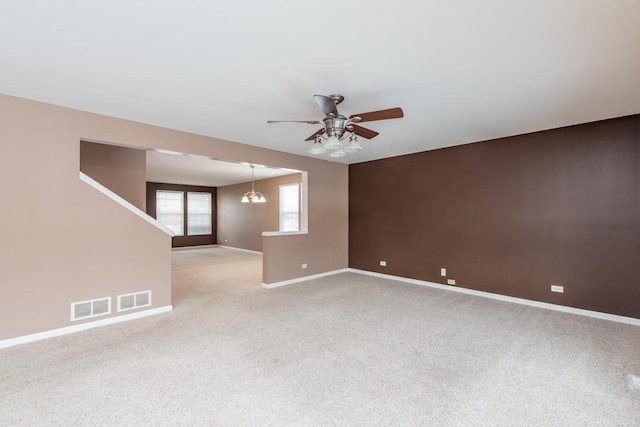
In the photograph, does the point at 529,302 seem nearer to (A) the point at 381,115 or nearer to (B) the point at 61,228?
(A) the point at 381,115

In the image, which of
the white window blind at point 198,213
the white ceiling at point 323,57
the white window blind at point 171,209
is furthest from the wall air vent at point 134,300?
the white window blind at point 198,213

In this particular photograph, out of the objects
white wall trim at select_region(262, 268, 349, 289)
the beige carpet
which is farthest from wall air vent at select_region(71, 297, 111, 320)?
white wall trim at select_region(262, 268, 349, 289)

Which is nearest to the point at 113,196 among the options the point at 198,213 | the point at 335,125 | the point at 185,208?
the point at 335,125

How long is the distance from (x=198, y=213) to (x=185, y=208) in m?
0.56

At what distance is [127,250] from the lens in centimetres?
365

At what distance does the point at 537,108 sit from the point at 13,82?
5374 mm

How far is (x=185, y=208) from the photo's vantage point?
11.1 metres

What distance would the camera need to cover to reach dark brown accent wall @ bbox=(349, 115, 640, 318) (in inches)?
144

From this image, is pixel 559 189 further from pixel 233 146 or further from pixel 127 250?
pixel 127 250

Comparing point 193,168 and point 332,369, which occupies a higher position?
point 193,168

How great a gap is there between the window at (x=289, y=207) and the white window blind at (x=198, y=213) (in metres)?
4.36

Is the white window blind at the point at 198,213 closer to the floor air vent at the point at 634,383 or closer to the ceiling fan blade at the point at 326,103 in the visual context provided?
the ceiling fan blade at the point at 326,103

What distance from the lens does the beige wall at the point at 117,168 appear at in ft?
14.6

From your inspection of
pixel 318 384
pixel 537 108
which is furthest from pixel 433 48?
pixel 318 384
